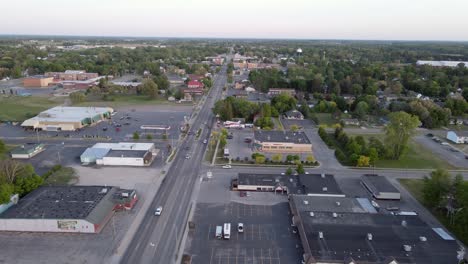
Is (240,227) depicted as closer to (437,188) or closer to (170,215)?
(170,215)

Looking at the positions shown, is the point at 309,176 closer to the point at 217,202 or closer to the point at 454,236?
the point at 217,202

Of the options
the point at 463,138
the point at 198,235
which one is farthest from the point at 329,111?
the point at 198,235

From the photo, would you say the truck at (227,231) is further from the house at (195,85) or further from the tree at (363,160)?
Result: the house at (195,85)

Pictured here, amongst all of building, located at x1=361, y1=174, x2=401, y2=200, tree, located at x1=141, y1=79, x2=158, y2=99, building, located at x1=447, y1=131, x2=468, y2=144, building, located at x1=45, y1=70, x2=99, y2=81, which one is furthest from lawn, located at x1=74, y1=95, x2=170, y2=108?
building, located at x1=447, y1=131, x2=468, y2=144

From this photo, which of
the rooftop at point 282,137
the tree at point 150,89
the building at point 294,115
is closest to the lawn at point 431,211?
the rooftop at point 282,137

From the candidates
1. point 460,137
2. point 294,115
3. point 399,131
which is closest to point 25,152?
point 294,115

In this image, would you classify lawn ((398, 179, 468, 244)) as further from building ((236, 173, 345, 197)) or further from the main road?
the main road
